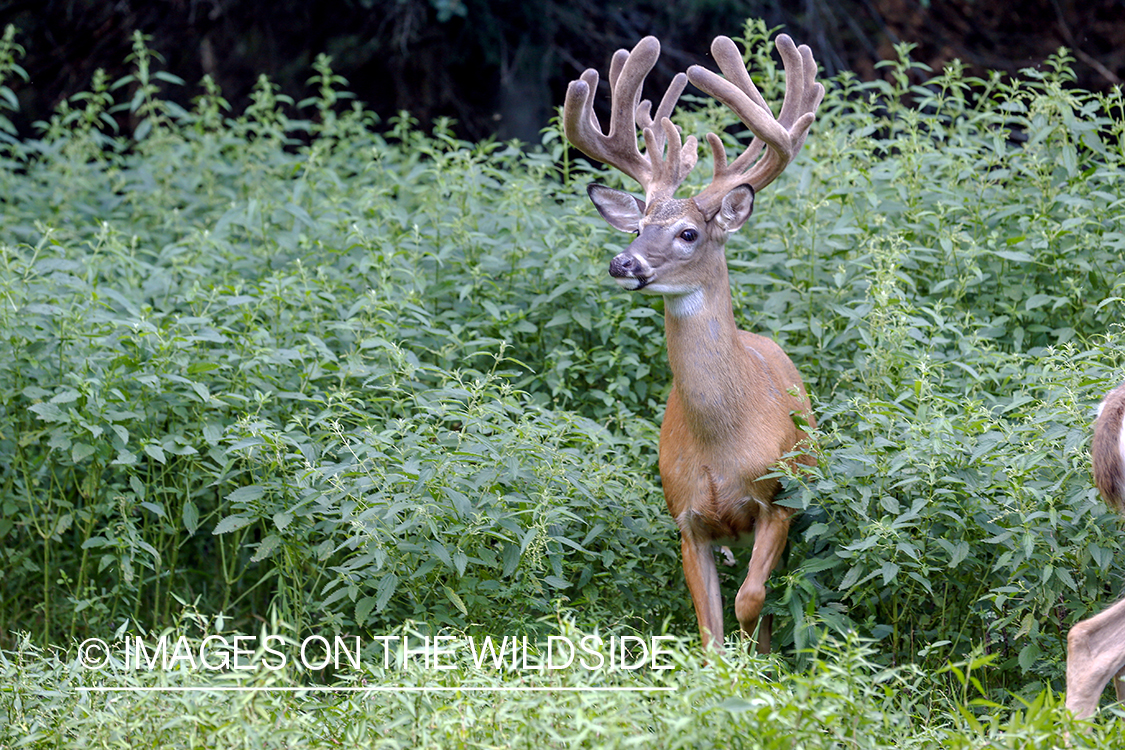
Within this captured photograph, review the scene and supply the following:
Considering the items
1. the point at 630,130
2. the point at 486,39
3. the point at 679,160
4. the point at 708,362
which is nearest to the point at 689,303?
the point at 708,362

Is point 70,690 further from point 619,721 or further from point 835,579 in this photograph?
point 835,579

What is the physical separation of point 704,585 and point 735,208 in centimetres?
134

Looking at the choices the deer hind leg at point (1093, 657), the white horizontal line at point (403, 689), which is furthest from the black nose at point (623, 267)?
the deer hind leg at point (1093, 657)

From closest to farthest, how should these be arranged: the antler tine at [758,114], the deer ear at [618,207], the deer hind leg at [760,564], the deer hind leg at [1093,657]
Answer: the deer hind leg at [1093,657] < the deer hind leg at [760,564] < the antler tine at [758,114] < the deer ear at [618,207]

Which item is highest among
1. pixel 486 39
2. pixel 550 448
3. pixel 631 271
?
pixel 486 39

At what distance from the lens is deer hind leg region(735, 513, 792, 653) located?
4055 mm

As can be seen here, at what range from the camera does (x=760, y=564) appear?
4.13m

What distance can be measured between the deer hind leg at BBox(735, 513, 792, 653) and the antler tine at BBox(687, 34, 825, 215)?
1.13m

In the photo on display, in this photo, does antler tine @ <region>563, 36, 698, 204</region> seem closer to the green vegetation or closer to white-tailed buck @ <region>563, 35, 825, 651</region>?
white-tailed buck @ <region>563, 35, 825, 651</region>

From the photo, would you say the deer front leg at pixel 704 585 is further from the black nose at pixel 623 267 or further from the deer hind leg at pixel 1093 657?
the deer hind leg at pixel 1093 657

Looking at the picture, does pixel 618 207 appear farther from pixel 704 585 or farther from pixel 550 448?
pixel 704 585

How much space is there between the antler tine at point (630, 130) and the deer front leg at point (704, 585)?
4.35 ft

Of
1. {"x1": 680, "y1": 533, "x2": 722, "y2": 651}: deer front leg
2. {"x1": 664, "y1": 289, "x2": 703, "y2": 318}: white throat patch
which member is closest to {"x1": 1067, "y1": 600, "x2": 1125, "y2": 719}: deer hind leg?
{"x1": 680, "y1": 533, "x2": 722, "y2": 651}: deer front leg

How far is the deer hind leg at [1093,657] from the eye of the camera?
3.50 meters
